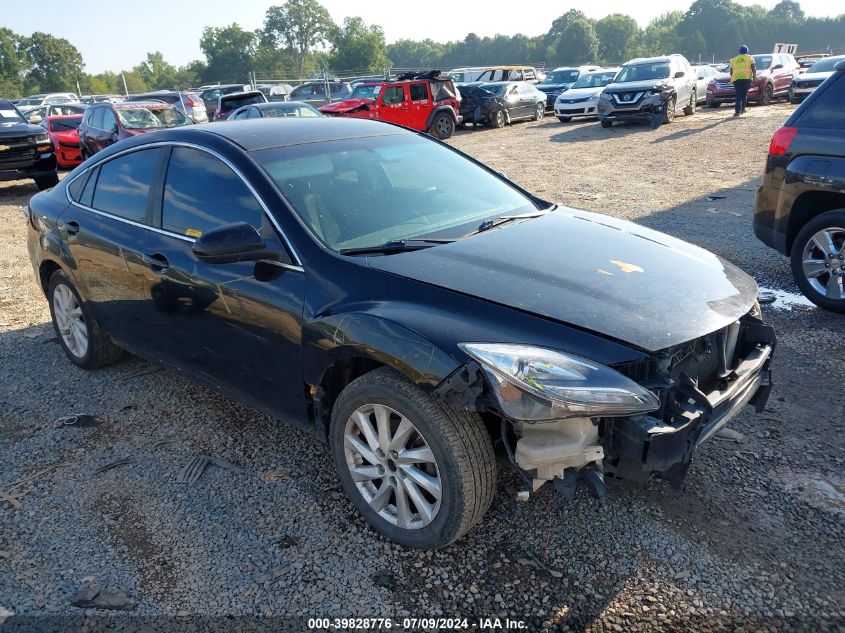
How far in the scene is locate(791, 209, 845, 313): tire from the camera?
5027 mm

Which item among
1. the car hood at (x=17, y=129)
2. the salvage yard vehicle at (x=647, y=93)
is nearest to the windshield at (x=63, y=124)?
the car hood at (x=17, y=129)

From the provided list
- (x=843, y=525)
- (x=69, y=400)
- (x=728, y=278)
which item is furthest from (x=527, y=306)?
(x=69, y=400)

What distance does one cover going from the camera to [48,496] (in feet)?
10.9

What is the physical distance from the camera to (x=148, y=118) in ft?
48.2

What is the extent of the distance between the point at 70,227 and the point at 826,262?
5.47 meters

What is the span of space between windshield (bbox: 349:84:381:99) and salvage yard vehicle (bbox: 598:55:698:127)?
6.83 meters

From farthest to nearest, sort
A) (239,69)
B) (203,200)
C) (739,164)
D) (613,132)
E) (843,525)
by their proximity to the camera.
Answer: (239,69) → (613,132) → (739,164) → (203,200) → (843,525)

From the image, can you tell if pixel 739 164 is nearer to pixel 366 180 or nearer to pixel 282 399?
pixel 366 180

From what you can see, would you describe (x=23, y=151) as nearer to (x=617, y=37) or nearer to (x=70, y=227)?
(x=70, y=227)

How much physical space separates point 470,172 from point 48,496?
2899 millimetres

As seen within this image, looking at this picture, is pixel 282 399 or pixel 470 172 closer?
pixel 282 399

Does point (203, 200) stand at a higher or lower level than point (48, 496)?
higher

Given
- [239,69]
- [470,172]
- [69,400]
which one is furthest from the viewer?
[239,69]

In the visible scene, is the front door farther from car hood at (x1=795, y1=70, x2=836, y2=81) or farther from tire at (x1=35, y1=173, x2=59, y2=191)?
car hood at (x1=795, y1=70, x2=836, y2=81)
